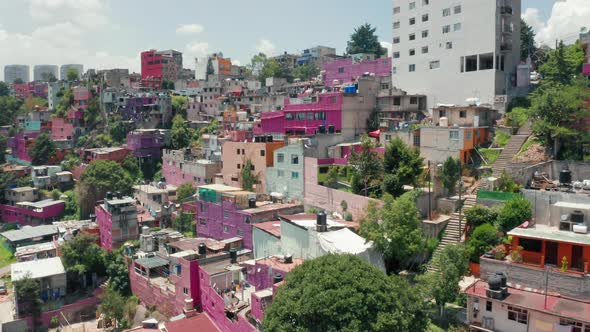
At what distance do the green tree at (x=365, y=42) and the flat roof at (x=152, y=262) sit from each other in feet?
134

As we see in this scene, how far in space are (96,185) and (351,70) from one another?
25.6 meters

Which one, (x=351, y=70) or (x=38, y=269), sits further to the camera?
(x=351, y=70)

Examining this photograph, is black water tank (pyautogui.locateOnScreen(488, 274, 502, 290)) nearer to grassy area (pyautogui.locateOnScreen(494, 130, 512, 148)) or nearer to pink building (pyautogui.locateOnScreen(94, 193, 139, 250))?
grassy area (pyautogui.locateOnScreen(494, 130, 512, 148))

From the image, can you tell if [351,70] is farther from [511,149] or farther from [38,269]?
[38,269]

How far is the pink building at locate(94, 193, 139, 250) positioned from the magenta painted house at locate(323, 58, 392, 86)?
23.7 metres

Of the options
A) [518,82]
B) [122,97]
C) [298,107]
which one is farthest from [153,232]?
[122,97]

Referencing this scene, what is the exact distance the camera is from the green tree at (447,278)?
17250mm

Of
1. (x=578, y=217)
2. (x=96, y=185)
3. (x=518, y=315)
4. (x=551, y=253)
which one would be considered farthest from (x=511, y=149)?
(x=96, y=185)

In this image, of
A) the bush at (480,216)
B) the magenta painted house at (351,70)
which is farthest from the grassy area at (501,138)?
the magenta painted house at (351,70)

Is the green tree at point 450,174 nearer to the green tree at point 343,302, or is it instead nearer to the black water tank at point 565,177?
the black water tank at point 565,177

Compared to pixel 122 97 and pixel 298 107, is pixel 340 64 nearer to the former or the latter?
pixel 298 107

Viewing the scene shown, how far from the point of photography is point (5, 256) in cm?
3762

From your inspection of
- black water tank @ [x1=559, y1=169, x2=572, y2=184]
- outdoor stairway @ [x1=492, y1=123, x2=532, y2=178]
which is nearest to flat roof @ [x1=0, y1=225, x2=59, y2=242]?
outdoor stairway @ [x1=492, y1=123, x2=532, y2=178]

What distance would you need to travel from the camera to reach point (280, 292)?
15.7m
